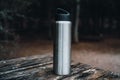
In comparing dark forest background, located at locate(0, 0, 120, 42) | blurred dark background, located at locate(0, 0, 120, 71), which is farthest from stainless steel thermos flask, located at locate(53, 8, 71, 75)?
dark forest background, located at locate(0, 0, 120, 42)

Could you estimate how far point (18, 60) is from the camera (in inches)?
104

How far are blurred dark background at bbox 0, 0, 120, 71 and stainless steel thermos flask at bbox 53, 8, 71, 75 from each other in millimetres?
2238

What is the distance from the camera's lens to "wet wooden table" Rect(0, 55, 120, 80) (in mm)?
2029

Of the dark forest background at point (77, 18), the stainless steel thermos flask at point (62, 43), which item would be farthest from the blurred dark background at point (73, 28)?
the stainless steel thermos flask at point (62, 43)

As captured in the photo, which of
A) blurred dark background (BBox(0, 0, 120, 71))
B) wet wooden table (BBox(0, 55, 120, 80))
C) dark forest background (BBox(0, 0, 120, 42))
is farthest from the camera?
dark forest background (BBox(0, 0, 120, 42))

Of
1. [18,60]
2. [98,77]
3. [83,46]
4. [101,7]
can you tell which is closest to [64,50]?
[98,77]

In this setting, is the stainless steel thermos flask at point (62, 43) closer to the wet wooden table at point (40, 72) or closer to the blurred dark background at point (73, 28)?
the wet wooden table at point (40, 72)

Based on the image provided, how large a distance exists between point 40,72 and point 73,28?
15.8 ft

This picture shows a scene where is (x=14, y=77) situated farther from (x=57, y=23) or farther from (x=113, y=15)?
(x=113, y=15)

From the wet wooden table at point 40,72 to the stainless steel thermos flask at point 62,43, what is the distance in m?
0.08

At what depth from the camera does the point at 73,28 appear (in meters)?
6.93

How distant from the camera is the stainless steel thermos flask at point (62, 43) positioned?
→ 2.07 m

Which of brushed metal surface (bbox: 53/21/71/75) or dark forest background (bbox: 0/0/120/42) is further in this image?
dark forest background (bbox: 0/0/120/42)

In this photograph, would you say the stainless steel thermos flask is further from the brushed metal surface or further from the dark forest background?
the dark forest background
